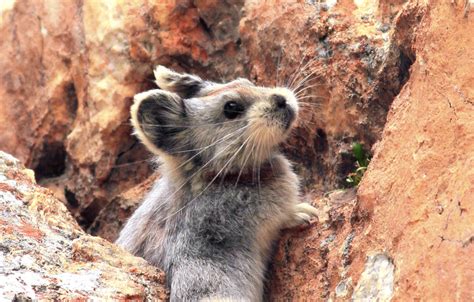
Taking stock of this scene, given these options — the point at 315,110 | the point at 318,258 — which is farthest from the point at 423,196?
the point at 315,110

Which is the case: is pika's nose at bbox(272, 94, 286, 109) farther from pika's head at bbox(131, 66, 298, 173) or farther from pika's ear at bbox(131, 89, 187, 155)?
pika's ear at bbox(131, 89, 187, 155)

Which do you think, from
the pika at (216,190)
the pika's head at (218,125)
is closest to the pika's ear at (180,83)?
the pika at (216,190)

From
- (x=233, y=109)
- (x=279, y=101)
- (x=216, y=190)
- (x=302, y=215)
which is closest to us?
(x=302, y=215)

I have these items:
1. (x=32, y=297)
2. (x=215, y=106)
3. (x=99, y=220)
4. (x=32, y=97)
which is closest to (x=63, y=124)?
(x=32, y=97)

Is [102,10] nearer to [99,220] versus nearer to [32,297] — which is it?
[99,220]

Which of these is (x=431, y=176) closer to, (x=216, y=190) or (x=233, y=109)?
(x=216, y=190)

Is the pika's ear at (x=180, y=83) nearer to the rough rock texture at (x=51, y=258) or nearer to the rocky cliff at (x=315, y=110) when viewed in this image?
the rocky cliff at (x=315, y=110)
